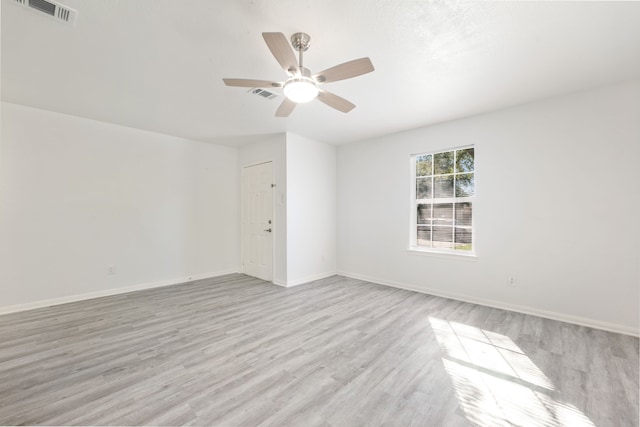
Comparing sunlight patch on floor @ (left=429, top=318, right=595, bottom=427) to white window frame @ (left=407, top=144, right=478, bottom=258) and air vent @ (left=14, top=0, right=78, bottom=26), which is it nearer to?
white window frame @ (left=407, top=144, right=478, bottom=258)

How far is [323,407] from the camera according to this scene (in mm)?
1672

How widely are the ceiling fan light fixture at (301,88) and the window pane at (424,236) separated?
121 inches

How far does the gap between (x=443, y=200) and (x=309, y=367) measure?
10.3ft

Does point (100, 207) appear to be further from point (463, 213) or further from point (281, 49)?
point (463, 213)

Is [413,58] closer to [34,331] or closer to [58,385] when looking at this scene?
[58,385]

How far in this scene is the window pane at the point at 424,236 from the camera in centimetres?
422

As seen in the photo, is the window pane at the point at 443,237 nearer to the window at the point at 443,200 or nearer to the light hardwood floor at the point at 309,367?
the window at the point at 443,200

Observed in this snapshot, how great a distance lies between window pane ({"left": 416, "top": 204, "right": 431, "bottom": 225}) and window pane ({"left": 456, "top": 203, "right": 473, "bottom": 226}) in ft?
1.42

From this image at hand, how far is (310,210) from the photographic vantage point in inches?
190

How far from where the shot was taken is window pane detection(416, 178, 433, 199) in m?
4.20

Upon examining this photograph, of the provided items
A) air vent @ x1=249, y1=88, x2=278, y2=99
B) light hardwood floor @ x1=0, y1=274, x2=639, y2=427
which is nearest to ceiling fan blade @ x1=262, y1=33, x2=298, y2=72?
air vent @ x1=249, y1=88, x2=278, y2=99

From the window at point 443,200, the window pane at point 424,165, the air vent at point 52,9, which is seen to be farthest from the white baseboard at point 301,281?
the air vent at point 52,9

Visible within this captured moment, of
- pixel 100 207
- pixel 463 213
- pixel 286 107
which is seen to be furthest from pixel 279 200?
pixel 463 213

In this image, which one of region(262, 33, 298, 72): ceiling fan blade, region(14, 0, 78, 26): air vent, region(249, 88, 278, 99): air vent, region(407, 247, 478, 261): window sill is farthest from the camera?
region(407, 247, 478, 261): window sill
